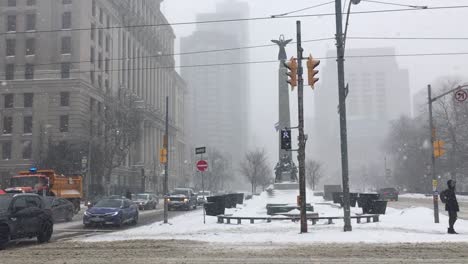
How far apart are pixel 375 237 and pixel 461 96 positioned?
28.8 ft

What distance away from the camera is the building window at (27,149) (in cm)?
7400

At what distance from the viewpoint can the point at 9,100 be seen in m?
75.4

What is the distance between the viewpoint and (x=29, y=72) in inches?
2936

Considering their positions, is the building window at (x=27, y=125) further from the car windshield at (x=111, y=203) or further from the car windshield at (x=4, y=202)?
the car windshield at (x=4, y=202)

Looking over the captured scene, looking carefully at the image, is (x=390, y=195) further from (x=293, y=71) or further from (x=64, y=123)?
(x=293, y=71)

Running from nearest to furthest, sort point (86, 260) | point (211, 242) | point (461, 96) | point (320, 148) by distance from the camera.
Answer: point (86, 260)
point (211, 242)
point (461, 96)
point (320, 148)

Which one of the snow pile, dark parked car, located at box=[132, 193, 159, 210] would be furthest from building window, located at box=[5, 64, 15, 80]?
the snow pile

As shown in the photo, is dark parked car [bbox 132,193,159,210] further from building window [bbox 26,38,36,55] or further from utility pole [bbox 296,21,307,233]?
building window [bbox 26,38,36,55]

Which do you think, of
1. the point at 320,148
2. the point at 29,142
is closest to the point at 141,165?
the point at 29,142

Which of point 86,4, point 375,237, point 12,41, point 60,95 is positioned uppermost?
point 86,4

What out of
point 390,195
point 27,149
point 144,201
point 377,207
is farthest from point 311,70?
point 27,149

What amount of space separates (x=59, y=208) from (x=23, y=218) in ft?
39.0

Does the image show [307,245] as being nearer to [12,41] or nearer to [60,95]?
[60,95]

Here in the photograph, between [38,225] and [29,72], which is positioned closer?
[38,225]
